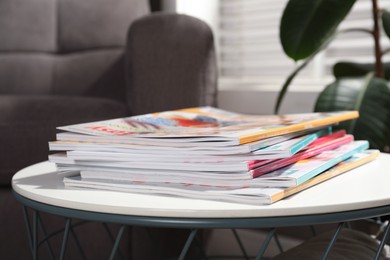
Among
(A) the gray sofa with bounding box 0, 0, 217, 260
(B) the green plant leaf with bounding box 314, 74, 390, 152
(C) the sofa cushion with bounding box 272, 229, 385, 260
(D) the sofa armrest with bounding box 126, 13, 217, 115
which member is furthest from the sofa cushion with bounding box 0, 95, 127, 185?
(C) the sofa cushion with bounding box 272, 229, 385, 260

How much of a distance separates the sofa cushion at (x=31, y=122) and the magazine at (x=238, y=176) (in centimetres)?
70

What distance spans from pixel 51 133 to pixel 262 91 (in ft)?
2.63

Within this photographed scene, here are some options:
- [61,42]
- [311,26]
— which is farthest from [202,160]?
[61,42]

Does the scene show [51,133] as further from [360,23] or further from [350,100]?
[360,23]

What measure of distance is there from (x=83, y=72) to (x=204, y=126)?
3.85ft

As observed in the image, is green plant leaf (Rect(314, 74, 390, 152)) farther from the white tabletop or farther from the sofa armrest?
the white tabletop

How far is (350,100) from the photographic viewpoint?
1.27m

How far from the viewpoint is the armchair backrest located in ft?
6.30

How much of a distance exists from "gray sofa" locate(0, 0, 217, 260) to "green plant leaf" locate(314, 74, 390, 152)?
35cm

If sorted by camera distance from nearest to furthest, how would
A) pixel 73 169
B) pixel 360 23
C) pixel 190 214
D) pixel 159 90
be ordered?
pixel 190 214 < pixel 73 169 < pixel 159 90 < pixel 360 23

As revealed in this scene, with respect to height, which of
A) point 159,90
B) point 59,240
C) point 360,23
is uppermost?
point 360,23

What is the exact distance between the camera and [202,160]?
646 millimetres

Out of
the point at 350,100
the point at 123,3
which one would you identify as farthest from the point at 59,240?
the point at 123,3

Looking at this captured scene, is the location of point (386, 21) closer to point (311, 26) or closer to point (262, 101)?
point (311, 26)
